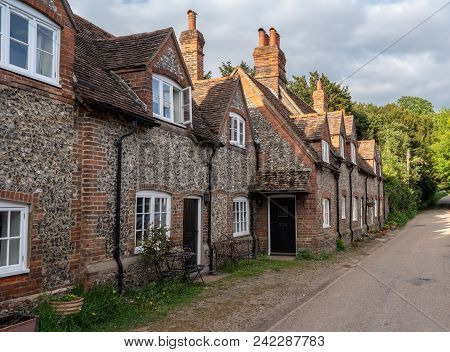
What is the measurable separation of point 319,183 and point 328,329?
454 inches

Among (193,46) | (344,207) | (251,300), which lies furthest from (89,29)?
(344,207)

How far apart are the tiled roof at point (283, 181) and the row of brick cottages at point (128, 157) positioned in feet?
0.20

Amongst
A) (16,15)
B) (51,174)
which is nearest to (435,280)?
(51,174)

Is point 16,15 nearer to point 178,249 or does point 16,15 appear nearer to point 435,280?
point 178,249

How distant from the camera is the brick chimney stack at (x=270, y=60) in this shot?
24.3 metres

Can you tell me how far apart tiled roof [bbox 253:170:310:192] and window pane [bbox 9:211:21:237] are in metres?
11.5

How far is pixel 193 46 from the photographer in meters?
18.2

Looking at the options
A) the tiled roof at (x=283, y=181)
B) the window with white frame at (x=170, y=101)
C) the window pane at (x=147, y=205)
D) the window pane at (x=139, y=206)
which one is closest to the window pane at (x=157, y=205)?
the window pane at (x=147, y=205)

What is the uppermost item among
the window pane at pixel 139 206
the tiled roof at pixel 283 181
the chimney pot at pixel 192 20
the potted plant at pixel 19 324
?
the chimney pot at pixel 192 20

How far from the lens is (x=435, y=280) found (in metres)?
12.5

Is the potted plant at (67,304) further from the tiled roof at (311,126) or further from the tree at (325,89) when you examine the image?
the tree at (325,89)

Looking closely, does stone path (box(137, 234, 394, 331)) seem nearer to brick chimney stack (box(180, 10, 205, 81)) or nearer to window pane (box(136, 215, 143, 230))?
window pane (box(136, 215, 143, 230))

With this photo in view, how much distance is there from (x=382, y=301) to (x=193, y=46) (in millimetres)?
12854

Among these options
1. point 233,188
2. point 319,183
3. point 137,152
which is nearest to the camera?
point 137,152
